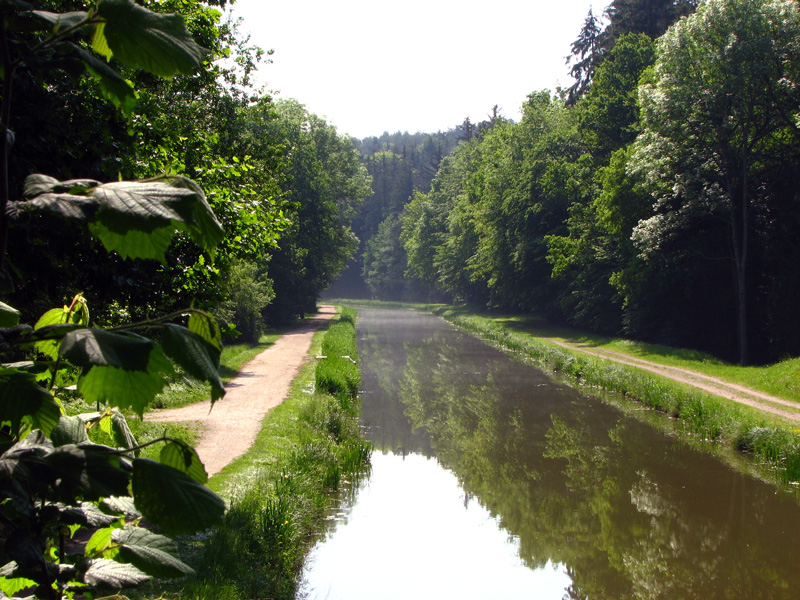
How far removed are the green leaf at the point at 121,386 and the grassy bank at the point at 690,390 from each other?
48.7 feet

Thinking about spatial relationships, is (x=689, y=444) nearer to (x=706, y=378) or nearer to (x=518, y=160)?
(x=706, y=378)

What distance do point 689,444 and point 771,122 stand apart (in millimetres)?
16227

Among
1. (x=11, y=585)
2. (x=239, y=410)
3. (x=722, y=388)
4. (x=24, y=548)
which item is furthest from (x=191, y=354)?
(x=722, y=388)

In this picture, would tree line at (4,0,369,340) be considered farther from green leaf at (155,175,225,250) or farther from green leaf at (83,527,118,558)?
green leaf at (83,527,118,558)

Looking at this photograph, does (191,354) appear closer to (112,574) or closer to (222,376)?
(112,574)

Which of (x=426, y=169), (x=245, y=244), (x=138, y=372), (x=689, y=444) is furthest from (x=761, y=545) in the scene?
(x=426, y=169)

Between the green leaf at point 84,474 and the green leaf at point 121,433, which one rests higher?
the green leaf at point 84,474

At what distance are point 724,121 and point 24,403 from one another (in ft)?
93.5

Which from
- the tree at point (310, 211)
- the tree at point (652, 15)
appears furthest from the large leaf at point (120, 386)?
the tree at point (652, 15)

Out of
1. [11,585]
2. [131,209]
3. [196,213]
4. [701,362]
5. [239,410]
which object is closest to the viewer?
[131,209]

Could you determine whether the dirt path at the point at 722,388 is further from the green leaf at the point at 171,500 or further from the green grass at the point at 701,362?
the green leaf at the point at 171,500

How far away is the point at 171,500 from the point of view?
1.10 meters

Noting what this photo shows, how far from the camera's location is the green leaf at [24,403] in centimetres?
121

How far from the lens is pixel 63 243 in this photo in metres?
3.19
